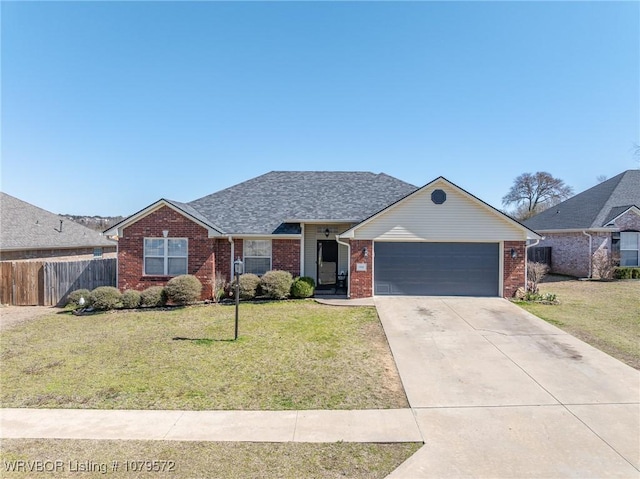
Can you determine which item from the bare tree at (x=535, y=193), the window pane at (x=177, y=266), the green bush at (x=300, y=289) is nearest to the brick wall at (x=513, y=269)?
the green bush at (x=300, y=289)

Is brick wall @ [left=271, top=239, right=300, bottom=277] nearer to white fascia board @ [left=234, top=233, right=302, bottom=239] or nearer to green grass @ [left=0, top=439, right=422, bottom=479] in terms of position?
white fascia board @ [left=234, top=233, right=302, bottom=239]

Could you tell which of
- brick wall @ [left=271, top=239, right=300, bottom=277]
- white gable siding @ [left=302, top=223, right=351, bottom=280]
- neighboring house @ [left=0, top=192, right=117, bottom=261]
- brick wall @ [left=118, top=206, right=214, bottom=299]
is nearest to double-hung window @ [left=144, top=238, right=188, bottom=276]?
brick wall @ [left=118, top=206, right=214, bottom=299]

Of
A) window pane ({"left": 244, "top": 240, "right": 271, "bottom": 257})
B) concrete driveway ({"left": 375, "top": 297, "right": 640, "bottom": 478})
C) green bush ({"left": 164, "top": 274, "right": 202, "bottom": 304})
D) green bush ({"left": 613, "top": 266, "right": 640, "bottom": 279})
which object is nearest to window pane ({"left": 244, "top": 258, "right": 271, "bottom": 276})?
window pane ({"left": 244, "top": 240, "right": 271, "bottom": 257})

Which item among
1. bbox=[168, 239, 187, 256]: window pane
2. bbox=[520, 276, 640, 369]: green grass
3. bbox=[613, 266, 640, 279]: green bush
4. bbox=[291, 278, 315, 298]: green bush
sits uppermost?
bbox=[168, 239, 187, 256]: window pane

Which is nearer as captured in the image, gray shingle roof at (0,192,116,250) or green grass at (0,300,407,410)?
green grass at (0,300,407,410)

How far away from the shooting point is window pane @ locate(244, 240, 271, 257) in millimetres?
15852

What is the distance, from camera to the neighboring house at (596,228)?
63.8 ft

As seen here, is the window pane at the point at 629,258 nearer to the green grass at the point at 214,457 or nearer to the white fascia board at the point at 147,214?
the green grass at the point at 214,457

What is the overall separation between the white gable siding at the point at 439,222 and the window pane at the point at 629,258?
10499 mm

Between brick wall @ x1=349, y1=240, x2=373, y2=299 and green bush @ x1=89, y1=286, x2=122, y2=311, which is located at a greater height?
brick wall @ x1=349, y1=240, x2=373, y2=299

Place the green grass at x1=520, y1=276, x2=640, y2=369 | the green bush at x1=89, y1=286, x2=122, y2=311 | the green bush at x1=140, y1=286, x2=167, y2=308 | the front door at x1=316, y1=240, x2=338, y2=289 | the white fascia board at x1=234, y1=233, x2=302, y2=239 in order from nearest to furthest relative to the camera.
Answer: the green grass at x1=520, y1=276, x2=640, y2=369 → the green bush at x1=89, y1=286, x2=122, y2=311 → the green bush at x1=140, y1=286, x2=167, y2=308 → the white fascia board at x1=234, y1=233, x2=302, y2=239 → the front door at x1=316, y1=240, x2=338, y2=289

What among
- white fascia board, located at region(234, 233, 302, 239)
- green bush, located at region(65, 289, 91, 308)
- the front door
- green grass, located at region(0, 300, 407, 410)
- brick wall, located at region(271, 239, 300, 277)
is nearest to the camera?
green grass, located at region(0, 300, 407, 410)

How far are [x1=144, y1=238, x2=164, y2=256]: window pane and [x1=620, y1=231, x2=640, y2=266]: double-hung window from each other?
2387cm

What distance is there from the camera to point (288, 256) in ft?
51.3
